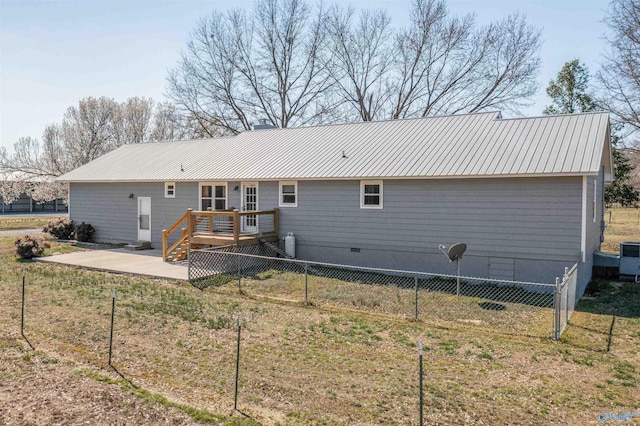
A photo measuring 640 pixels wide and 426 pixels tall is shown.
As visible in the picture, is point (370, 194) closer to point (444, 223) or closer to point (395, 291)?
point (444, 223)

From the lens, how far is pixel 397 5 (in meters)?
27.6

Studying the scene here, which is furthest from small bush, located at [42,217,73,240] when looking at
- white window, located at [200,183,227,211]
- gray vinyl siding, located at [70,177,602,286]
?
gray vinyl siding, located at [70,177,602,286]

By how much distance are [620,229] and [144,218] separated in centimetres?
2521

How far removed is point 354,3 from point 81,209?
72.6ft

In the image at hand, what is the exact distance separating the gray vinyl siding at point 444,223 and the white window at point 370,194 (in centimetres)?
16

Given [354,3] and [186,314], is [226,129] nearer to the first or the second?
[354,3]

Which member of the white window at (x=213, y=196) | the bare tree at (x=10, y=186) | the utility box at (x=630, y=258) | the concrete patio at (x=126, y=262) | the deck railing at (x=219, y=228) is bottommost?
the concrete patio at (x=126, y=262)

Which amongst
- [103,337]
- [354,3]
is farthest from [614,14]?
[103,337]

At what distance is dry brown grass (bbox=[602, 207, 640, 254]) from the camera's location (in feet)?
63.3

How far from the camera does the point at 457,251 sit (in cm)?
1169

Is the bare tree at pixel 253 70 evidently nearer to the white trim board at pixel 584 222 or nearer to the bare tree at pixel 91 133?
the bare tree at pixel 91 133

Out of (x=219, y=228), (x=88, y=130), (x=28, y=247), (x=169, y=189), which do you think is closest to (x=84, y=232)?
(x=28, y=247)

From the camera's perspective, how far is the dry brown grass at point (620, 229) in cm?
1930

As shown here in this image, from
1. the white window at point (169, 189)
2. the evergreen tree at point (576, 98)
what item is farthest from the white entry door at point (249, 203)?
the evergreen tree at point (576, 98)
